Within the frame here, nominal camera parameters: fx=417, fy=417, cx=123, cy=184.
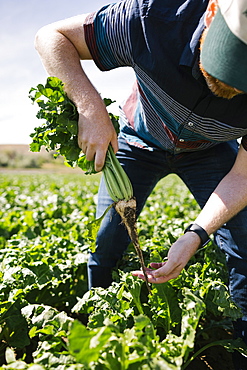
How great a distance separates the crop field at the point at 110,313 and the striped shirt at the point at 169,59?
3.29 ft

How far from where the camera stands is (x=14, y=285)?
310 cm

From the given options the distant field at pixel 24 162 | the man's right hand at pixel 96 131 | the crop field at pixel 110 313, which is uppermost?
the man's right hand at pixel 96 131

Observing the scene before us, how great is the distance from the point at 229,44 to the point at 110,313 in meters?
1.60

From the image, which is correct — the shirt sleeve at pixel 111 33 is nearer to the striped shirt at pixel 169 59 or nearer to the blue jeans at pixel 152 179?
the striped shirt at pixel 169 59

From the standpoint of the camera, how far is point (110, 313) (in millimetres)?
2449

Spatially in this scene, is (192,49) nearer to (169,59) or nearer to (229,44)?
(169,59)

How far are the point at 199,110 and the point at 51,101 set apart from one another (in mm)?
918

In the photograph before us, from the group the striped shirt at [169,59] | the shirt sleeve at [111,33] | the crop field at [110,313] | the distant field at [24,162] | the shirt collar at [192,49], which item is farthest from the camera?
the distant field at [24,162]

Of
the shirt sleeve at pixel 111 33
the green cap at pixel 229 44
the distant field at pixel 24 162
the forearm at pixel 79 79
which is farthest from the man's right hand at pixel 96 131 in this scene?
the distant field at pixel 24 162

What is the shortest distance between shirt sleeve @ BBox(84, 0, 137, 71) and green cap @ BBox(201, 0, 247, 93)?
679mm

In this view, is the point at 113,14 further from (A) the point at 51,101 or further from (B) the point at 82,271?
(B) the point at 82,271

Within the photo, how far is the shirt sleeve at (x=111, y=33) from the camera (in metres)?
2.48

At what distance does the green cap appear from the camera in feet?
5.94

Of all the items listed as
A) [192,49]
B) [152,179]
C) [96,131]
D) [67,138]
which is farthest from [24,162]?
[192,49]
